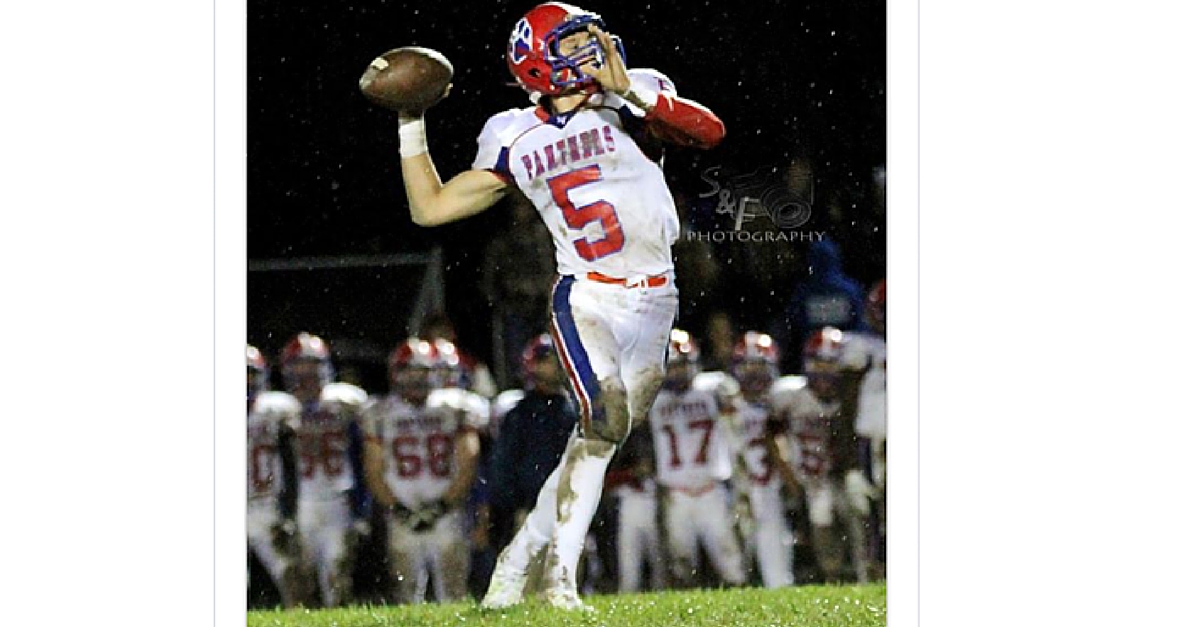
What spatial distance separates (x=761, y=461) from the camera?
282 cm

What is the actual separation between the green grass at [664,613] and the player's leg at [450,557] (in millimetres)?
31

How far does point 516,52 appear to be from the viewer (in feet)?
9.16

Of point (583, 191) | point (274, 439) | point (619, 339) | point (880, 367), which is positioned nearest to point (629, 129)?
point (583, 191)

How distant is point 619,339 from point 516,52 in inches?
21.4

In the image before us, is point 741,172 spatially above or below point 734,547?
above

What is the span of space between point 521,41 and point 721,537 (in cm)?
96

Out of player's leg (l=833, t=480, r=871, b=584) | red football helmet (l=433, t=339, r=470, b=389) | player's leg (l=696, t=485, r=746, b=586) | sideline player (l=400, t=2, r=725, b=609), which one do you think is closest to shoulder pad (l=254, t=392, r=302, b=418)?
red football helmet (l=433, t=339, r=470, b=389)

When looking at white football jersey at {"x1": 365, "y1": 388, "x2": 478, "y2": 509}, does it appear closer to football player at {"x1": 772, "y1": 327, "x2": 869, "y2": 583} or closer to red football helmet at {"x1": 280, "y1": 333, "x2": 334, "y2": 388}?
red football helmet at {"x1": 280, "y1": 333, "x2": 334, "y2": 388}

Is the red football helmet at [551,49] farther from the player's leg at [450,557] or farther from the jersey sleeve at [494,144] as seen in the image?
the player's leg at [450,557]

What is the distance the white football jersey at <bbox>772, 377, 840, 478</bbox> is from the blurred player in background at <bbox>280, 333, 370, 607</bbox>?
2.48 feet

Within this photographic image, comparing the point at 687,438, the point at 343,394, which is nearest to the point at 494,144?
the point at 343,394

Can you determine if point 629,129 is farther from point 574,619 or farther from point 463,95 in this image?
point 574,619

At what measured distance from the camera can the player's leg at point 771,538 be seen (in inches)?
111
